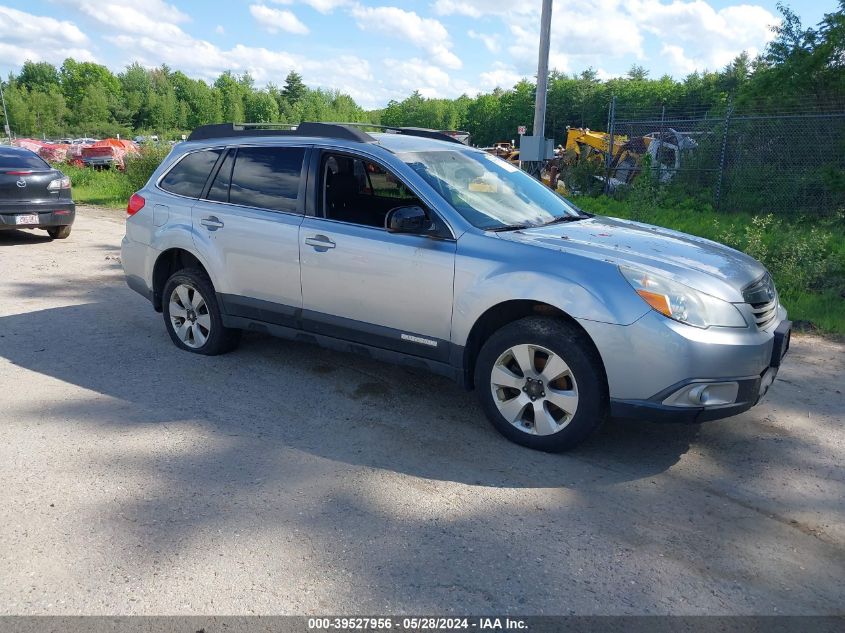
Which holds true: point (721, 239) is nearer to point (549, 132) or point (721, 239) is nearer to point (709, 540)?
point (709, 540)

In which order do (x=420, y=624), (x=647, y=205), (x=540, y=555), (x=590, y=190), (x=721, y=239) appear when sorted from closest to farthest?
(x=420, y=624)
(x=540, y=555)
(x=721, y=239)
(x=647, y=205)
(x=590, y=190)

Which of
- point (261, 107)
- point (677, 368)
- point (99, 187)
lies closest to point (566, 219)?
point (677, 368)

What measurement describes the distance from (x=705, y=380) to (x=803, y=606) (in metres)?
1.21

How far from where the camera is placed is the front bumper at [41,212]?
10.6 meters

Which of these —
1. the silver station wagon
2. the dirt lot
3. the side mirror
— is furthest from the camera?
the side mirror

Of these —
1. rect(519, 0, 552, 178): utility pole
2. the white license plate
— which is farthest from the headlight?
the white license plate

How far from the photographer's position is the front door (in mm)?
4375

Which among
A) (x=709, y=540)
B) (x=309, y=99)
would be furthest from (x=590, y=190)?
(x=309, y=99)

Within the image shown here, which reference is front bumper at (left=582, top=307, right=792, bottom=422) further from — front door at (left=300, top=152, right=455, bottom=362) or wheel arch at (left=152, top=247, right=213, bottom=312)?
wheel arch at (left=152, top=247, right=213, bottom=312)

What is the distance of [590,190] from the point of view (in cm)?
1753

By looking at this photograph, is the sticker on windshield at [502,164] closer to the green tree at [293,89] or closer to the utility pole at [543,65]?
the utility pole at [543,65]

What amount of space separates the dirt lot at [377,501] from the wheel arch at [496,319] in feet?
1.45

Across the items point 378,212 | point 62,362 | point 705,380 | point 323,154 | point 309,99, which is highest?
point 309,99

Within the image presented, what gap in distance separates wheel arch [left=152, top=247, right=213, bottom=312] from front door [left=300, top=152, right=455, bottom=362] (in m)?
1.39
